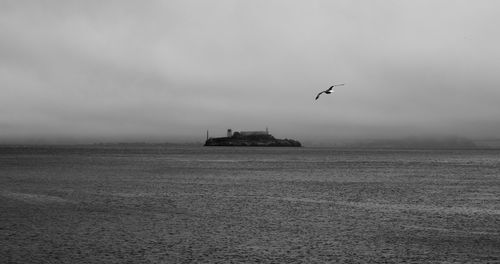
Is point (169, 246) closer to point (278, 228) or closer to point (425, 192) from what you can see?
point (278, 228)

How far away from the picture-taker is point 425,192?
3847 cm

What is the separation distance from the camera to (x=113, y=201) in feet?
99.7

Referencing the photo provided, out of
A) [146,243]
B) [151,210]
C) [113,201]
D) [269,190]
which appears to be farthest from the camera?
[269,190]

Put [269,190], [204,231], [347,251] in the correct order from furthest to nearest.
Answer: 1. [269,190]
2. [204,231]
3. [347,251]

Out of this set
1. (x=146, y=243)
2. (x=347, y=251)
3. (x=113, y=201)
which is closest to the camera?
(x=347, y=251)

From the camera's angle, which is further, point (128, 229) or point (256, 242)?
point (128, 229)

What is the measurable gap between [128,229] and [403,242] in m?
10.4

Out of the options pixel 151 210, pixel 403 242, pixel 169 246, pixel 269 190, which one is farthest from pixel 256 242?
pixel 269 190

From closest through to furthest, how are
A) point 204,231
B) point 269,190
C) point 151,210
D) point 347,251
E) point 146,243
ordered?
1. point 347,251
2. point 146,243
3. point 204,231
4. point 151,210
5. point 269,190

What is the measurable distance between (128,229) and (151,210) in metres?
6.26

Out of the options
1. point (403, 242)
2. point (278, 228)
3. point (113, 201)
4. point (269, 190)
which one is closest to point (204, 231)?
point (278, 228)

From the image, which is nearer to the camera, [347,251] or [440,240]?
[347,251]

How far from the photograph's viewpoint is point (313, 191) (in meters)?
38.7

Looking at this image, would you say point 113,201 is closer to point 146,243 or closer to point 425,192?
point 146,243
